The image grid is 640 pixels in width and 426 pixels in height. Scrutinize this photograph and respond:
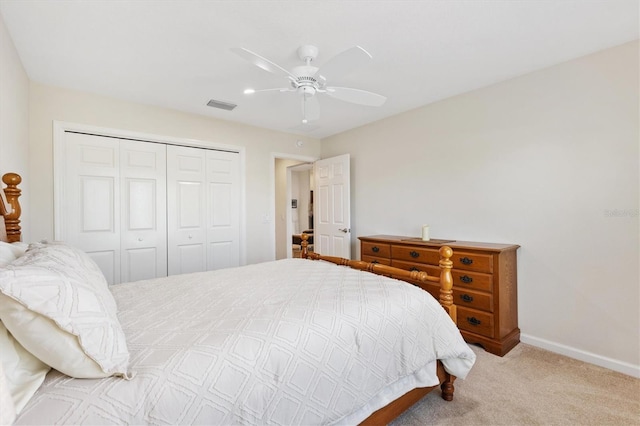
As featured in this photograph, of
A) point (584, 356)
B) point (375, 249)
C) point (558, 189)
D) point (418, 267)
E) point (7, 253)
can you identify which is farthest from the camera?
point (375, 249)

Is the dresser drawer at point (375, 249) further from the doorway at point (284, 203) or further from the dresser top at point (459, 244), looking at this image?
the doorway at point (284, 203)

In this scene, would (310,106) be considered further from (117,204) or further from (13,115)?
(117,204)

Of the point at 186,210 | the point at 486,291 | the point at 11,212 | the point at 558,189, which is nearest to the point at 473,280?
the point at 486,291

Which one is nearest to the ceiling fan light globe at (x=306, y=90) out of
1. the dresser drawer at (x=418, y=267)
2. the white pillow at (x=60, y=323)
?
the white pillow at (x=60, y=323)

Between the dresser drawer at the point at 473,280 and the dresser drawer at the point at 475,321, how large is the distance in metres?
0.22

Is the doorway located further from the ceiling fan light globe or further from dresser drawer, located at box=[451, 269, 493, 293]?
dresser drawer, located at box=[451, 269, 493, 293]

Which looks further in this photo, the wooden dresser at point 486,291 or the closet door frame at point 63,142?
the closet door frame at point 63,142

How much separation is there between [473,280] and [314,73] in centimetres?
223

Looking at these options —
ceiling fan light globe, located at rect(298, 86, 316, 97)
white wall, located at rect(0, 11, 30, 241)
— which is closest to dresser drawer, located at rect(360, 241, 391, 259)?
ceiling fan light globe, located at rect(298, 86, 316, 97)

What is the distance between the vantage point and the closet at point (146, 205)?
306 cm

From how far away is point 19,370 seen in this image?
0.86m

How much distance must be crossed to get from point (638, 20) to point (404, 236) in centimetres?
262

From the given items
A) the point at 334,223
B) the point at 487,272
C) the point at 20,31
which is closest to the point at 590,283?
the point at 487,272

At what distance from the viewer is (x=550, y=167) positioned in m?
2.62
